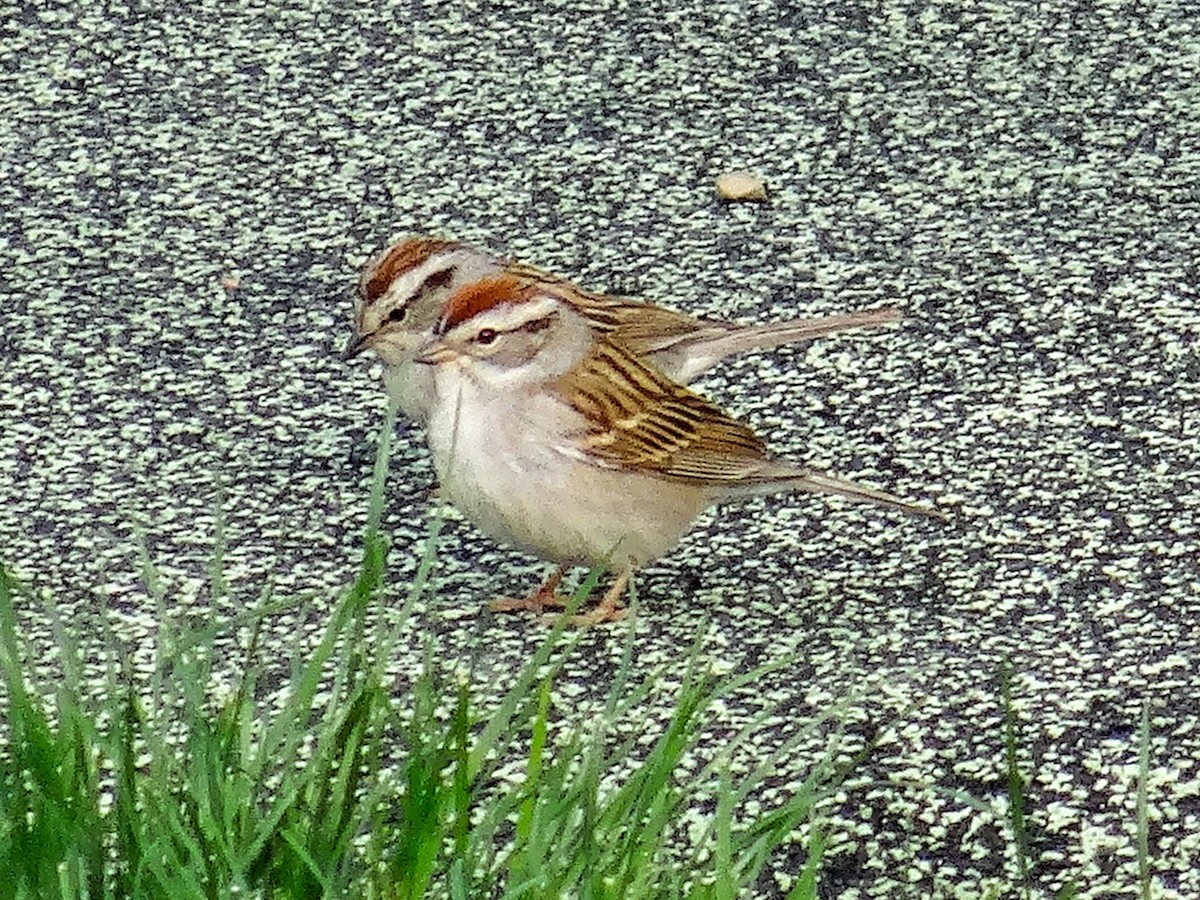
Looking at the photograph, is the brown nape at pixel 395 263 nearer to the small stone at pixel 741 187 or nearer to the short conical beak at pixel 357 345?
the short conical beak at pixel 357 345

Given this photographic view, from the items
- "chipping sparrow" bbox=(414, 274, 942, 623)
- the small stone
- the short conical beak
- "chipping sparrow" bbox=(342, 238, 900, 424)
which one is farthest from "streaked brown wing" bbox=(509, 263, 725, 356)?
the small stone

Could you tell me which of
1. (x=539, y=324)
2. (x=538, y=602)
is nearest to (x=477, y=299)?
(x=539, y=324)

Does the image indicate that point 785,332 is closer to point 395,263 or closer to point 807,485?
point 807,485

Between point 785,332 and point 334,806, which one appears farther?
point 785,332

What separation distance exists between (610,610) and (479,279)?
68 cm

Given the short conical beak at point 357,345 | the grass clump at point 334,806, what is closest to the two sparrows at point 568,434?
the short conical beak at point 357,345

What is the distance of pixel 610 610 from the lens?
3486mm

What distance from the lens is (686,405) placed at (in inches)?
145

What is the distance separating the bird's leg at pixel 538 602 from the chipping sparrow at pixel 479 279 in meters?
0.46

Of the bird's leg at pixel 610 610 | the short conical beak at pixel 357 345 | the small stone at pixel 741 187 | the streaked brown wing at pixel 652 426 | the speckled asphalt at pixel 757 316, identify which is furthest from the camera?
A: the small stone at pixel 741 187

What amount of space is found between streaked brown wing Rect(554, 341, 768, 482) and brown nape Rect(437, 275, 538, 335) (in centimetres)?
15

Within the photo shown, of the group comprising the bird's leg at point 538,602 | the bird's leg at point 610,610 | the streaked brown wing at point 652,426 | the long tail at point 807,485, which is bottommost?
the bird's leg at point 610,610

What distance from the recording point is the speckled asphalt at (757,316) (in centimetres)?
319

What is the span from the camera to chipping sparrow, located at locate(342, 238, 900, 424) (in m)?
3.90
